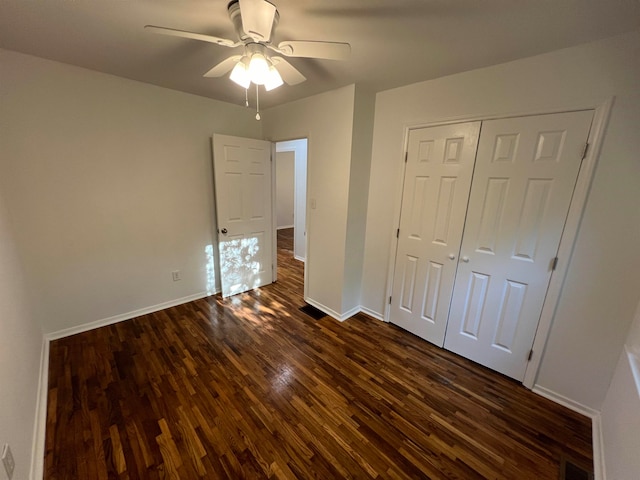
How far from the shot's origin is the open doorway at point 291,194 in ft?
15.0

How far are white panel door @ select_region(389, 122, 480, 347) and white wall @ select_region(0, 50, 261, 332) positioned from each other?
222 centimetres

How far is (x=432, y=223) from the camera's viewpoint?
7.43 feet

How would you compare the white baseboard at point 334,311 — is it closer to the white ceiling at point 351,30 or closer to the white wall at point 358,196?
the white wall at point 358,196

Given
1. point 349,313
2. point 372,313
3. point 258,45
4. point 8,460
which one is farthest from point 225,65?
point 372,313

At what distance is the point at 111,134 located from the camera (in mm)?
2305

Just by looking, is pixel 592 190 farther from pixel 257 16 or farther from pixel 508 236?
pixel 257 16

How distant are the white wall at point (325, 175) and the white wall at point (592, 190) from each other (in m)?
0.85

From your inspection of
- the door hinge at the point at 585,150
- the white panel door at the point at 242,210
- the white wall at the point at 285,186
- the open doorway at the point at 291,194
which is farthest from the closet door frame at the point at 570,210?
the white wall at the point at 285,186

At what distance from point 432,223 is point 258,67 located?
179 cm

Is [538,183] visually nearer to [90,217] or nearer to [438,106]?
[438,106]

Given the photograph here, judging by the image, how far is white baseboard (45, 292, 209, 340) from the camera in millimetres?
2309

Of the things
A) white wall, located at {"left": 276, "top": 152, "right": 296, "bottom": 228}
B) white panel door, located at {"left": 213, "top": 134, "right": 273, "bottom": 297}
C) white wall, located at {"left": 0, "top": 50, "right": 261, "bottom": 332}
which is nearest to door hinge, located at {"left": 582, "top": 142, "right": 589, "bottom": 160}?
white panel door, located at {"left": 213, "top": 134, "right": 273, "bottom": 297}

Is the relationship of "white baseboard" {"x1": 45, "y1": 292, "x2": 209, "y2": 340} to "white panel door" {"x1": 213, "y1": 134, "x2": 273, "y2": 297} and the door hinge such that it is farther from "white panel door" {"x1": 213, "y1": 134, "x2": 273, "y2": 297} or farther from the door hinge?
the door hinge

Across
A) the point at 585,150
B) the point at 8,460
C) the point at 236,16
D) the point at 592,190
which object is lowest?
the point at 8,460
